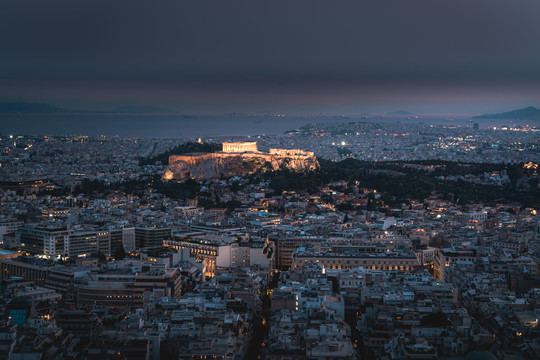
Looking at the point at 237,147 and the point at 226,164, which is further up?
the point at 237,147

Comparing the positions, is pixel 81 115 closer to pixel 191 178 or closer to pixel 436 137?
pixel 436 137

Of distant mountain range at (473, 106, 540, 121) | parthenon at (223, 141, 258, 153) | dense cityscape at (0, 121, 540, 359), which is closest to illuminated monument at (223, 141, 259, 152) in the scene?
parthenon at (223, 141, 258, 153)

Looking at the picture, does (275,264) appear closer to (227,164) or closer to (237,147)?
(227,164)

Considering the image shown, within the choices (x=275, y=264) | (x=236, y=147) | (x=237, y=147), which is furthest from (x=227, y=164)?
(x=275, y=264)

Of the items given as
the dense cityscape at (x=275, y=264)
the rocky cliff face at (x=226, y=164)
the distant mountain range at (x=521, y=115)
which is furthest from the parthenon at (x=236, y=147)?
the distant mountain range at (x=521, y=115)

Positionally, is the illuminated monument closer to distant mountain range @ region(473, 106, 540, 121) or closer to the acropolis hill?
the acropolis hill

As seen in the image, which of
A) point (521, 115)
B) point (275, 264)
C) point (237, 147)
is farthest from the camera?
point (521, 115)

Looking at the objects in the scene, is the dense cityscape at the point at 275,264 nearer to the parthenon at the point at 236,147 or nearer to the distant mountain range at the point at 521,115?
the parthenon at the point at 236,147

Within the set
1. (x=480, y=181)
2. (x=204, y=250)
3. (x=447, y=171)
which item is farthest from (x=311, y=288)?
(x=447, y=171)
